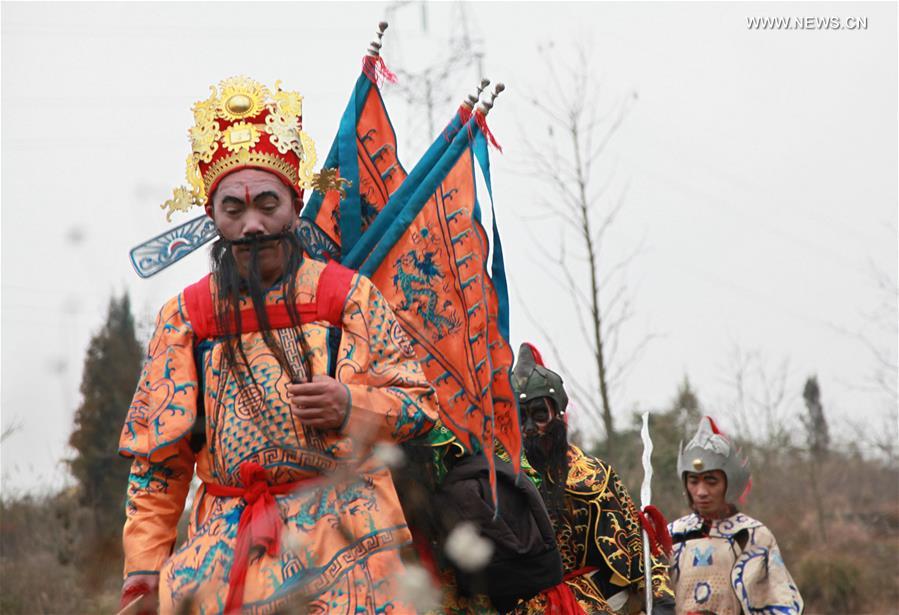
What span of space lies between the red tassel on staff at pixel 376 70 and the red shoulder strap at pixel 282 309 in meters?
1.46

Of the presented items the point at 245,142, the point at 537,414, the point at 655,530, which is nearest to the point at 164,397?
the point at 245,142

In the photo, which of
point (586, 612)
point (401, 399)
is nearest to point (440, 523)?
point (401, 399)

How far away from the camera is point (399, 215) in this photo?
15.7 feet

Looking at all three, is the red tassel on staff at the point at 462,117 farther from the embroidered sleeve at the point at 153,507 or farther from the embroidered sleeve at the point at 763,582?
the embroidered sleeve at the point at 763,582

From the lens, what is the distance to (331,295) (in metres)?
4.02

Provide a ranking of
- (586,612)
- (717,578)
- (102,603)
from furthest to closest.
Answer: (102,603), (717,578), (586,612)

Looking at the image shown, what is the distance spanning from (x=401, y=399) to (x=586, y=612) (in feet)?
7.56

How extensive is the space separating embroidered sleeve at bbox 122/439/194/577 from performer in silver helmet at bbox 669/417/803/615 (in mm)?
4504

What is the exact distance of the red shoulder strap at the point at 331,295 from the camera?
400cm

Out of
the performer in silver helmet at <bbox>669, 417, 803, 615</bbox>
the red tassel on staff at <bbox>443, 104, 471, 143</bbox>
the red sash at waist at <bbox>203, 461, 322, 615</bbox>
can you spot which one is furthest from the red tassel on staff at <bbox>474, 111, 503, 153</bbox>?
the performer in silver helmet at <bbox>669, 417, 803, 615</bbox>

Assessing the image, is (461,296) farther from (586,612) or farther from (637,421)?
(637,421)

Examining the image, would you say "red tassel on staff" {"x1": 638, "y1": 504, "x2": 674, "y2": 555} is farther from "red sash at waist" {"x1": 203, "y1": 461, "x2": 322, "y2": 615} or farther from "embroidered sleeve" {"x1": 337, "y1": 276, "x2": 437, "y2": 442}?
"red sash at waist" {"x1": 203, "y1": 461, "x2": 322, "y2": 615}

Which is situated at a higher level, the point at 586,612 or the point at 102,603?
the point at 102,603

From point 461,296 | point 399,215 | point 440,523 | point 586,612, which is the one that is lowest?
point 586,612
